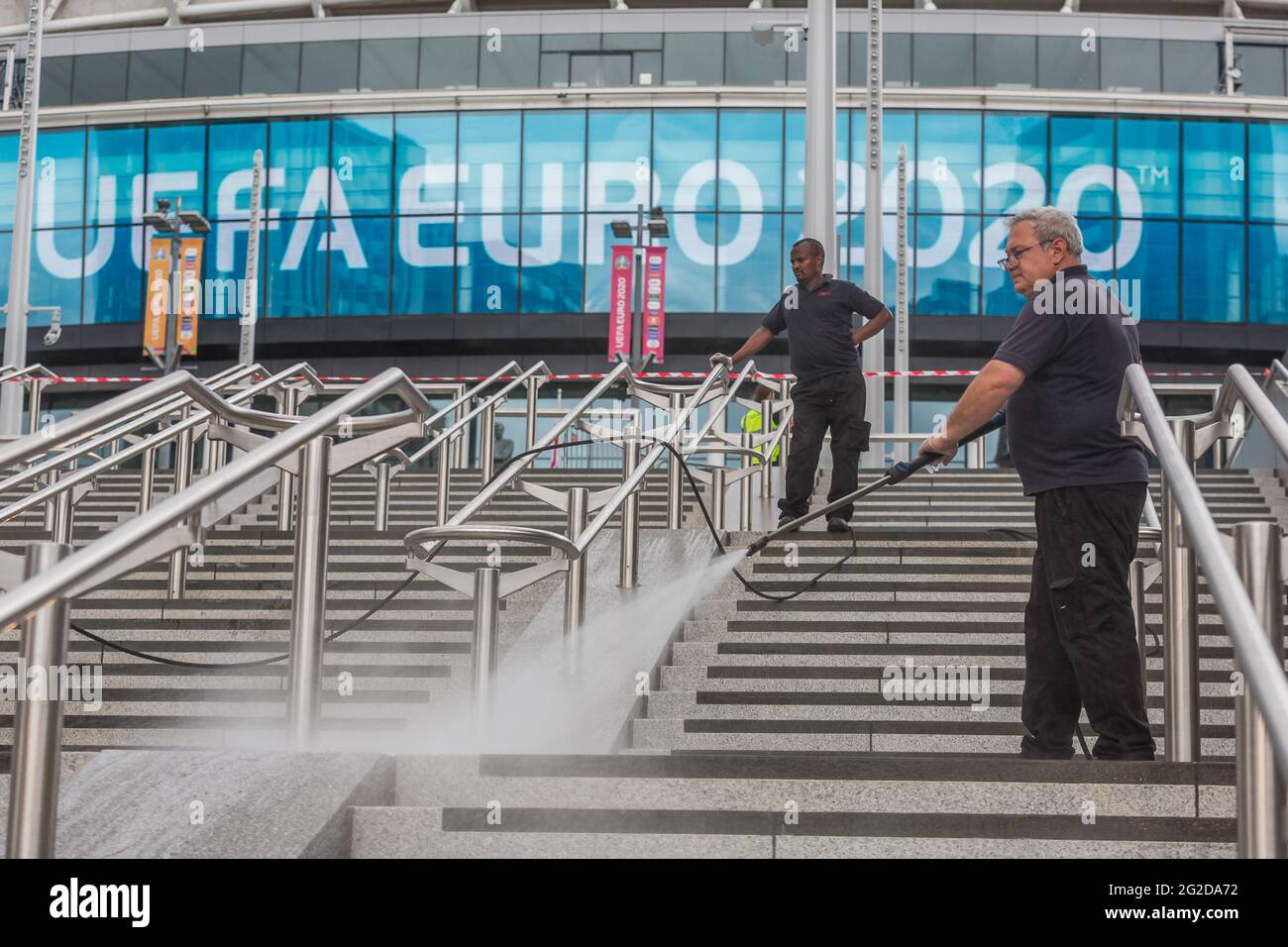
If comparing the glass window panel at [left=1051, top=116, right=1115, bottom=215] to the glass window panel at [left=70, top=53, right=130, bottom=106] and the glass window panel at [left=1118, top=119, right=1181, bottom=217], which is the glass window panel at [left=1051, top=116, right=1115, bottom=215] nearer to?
the glass window panel at [left=1118, top=119, right=1181, bottom=217]

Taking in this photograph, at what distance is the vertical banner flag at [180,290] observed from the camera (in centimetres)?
2980

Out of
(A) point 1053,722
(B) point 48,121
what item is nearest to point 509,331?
(B) point 48,121

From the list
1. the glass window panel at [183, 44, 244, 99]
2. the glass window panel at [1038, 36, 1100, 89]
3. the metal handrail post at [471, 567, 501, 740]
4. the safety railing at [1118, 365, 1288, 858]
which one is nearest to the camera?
the safety railing at [1118, 365, 1288, 858]

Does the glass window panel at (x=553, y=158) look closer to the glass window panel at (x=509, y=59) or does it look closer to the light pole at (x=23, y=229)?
the glass window panel at (x=509, y=59)

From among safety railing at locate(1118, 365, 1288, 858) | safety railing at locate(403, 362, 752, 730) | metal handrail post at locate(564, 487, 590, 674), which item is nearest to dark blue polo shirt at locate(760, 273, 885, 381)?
safety railing at locate(403, 362, 752, 730)

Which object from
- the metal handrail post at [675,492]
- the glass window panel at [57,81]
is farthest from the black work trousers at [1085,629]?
the glass window panel at [57,81]

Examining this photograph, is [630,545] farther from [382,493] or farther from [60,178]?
[60,178]

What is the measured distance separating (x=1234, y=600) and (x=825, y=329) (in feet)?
22.2

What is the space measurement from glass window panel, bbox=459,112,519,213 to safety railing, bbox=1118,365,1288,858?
2814 cm

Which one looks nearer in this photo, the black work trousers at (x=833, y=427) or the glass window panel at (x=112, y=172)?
the black work trousers at (x=833, y=427)

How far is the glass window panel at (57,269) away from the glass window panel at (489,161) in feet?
27.0

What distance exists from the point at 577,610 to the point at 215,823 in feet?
8.74

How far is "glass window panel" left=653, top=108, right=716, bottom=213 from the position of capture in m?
31.9
